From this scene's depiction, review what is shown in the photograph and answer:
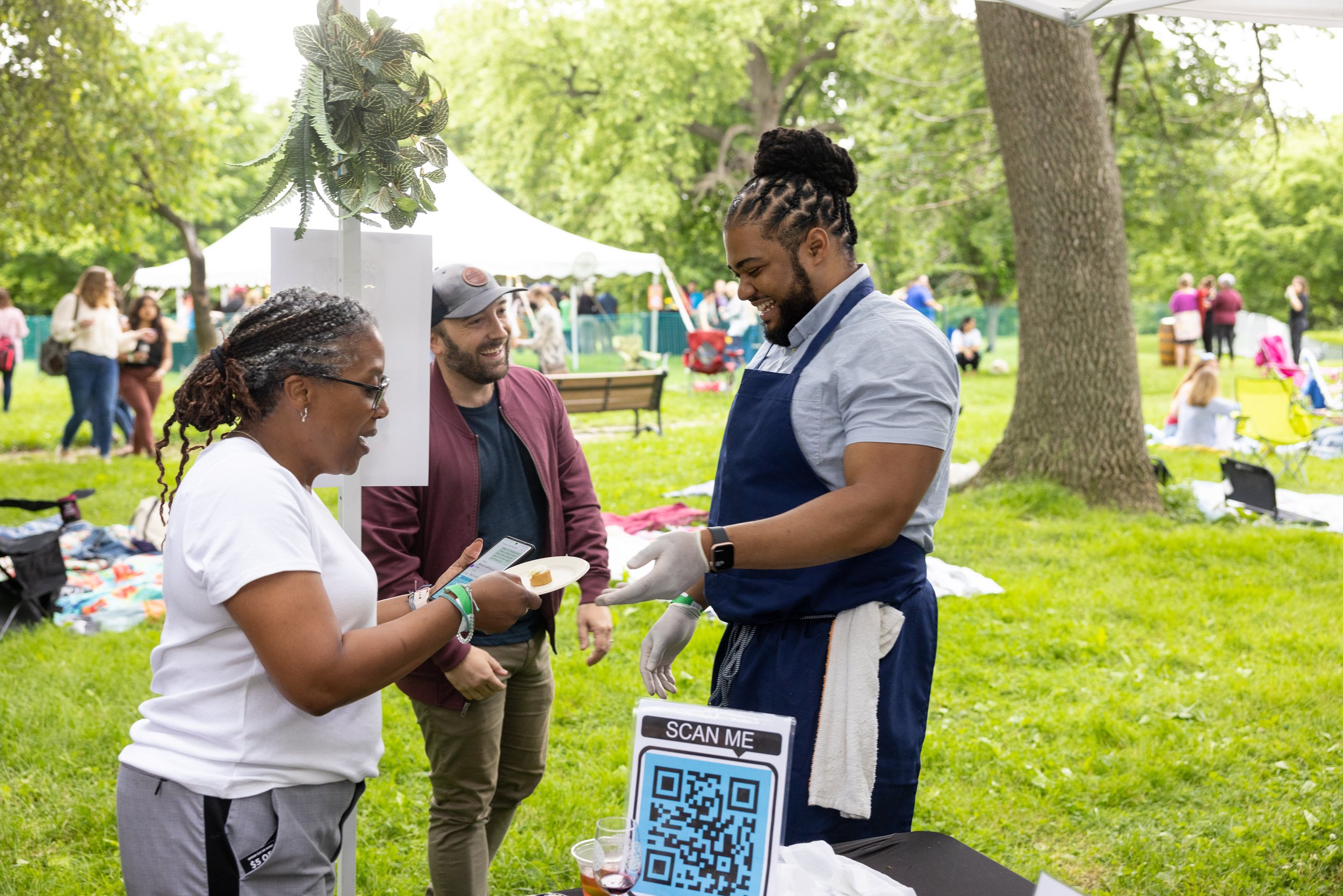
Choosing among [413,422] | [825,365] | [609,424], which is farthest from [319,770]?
[609,424]

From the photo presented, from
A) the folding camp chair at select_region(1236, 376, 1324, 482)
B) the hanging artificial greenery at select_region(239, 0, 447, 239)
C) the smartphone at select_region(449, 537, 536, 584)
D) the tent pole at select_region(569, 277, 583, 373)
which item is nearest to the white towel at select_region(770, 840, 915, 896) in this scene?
the smartphone at select_region(449, 537, 536, 584)

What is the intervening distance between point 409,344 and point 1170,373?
2059 centimetres

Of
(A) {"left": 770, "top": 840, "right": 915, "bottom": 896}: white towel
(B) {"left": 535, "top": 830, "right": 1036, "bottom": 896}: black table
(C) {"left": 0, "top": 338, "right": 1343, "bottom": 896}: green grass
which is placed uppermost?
(A) {"left": 770, "top": 840, "right": 915, "bottom": 896}: white towel

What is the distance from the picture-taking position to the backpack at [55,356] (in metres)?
10.3

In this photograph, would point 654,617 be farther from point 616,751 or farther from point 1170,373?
point 1170,373

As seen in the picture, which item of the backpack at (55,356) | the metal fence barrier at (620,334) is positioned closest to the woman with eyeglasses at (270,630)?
the backpack at (55,356)

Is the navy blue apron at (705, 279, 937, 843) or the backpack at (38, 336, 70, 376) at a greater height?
the backpack at (38, 336, 70, 376)

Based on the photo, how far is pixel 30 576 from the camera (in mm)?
5734

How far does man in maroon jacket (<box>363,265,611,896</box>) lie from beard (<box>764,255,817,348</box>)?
0.95 metres

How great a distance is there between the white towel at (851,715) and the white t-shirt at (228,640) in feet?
2.85

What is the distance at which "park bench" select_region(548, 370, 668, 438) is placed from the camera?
1200 centimetres

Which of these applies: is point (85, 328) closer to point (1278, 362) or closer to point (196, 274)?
point (196, 274)

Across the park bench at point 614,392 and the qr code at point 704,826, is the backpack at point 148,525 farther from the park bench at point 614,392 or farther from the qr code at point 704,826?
the qr code at point 704,826

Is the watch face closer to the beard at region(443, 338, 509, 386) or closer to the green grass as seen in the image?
the beard at region(443, 338, 509, 386)
